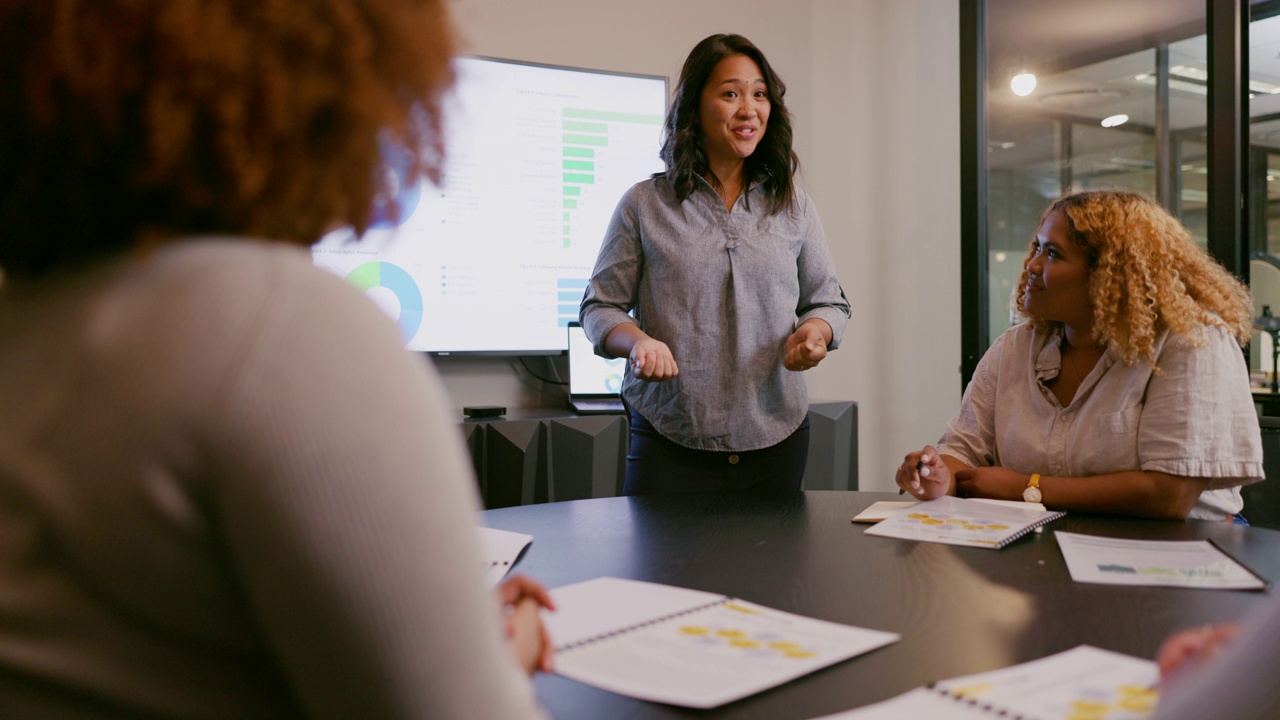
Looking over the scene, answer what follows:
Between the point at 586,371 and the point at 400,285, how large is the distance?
27.9 inches

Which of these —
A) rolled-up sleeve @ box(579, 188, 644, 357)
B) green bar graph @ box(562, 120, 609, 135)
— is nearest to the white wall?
green bar graph @ box(562, 120, 609, 135)

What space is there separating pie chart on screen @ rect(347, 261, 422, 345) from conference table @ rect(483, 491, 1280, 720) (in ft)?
5.78

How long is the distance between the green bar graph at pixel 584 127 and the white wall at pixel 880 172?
0.51 metres

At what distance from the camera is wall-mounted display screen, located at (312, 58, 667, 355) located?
10.8ft

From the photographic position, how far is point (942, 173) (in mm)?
4129

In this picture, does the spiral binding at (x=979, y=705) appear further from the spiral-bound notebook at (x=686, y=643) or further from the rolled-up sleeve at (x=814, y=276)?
the rolled-up sleeve at (x=814, y=276)

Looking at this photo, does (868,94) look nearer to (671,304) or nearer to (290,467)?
(671,304)

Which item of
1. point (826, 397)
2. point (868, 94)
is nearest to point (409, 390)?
point (826, 397)

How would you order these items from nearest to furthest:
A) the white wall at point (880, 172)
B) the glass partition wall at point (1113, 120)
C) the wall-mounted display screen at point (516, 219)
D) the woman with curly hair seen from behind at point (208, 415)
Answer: the woman with curly hair seen from behind at point (208, 415)
the glass partition wall at point (1113, 120)
the wall-mounted display screen at point (516, 219)
the white wall at point (880, 172)

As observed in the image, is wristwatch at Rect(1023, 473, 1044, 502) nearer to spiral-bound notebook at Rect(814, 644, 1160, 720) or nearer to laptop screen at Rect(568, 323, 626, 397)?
spiral-bound notebook at Rect(814, 644, 1160, 720)

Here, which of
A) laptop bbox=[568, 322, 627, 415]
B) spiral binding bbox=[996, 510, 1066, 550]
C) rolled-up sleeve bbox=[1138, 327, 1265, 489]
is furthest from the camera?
laptop bbox=[568, 322, 627, 415]

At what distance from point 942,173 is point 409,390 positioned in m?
4.00

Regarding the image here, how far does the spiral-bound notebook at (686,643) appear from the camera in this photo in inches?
30.9

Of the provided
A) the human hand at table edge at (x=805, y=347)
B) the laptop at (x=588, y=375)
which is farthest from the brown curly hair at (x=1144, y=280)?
the laptop at (x=588, y=375)
